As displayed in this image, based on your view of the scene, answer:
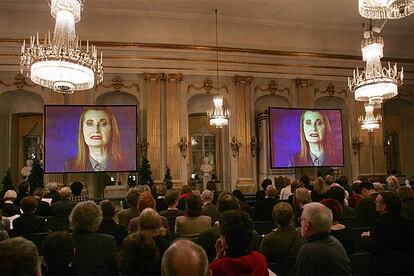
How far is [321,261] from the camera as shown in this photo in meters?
2.37

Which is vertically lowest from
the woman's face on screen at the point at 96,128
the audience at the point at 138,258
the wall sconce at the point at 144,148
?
the audience at the point at 138,258

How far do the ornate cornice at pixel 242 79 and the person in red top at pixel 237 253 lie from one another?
10.5 m

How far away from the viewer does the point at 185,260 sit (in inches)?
63.4

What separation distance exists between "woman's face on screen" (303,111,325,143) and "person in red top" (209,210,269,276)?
10.7 m

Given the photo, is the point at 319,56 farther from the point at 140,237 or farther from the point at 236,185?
the point at 140,237

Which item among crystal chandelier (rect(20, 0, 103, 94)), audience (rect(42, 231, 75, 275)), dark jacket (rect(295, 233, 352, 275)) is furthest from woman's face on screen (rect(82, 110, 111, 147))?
dark jacket (rect(295, 233, 352, 275))

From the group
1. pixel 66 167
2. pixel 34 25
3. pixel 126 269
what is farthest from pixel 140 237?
pixel 34 25

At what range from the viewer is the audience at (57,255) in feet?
7.06

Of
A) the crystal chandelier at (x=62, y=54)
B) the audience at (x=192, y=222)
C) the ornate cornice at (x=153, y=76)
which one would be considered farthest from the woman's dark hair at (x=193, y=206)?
the ornate cornice at (x=153, y=76)

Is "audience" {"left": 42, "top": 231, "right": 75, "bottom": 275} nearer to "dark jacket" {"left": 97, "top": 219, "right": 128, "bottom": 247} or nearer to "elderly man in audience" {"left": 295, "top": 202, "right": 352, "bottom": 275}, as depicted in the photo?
"elderly man in audience" {"left": 295, "top": 202, "right": 352, "bottom": 275}

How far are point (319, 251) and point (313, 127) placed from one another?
35.0ft

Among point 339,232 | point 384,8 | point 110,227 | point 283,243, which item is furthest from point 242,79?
point 283,243

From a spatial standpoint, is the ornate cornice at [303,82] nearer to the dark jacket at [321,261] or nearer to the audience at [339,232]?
the audience at [339,232]

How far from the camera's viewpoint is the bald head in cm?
160
